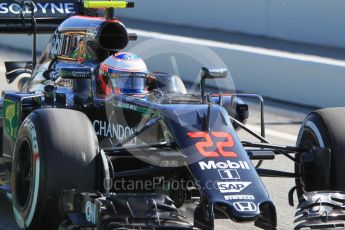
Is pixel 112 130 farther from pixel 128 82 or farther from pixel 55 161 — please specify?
pixel 55 161

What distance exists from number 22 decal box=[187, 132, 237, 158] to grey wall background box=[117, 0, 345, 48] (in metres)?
9.85

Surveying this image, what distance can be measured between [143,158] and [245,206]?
3.53 ft

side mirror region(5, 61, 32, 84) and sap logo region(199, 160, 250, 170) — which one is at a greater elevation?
side mirror region(5, 61, 32, 84)

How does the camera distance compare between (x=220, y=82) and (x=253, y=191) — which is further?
(x=220, y=82)

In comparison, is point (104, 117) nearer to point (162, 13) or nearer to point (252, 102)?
Result: point (252, 102)

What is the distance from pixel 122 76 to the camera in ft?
23.9

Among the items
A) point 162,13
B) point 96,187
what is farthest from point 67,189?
point 162,13

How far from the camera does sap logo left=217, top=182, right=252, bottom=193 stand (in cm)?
555

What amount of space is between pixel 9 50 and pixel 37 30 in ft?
26.0

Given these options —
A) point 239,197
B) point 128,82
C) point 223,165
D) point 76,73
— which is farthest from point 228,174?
point 128,82

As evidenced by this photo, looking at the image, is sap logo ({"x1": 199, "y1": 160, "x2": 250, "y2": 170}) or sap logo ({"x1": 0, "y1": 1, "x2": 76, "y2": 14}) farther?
sap logo ({"x1": 0, "y1": 1, "x2": 76, "y2": 14})

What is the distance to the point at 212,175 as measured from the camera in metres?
5.64

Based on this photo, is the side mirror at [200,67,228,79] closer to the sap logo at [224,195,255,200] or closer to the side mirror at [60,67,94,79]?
the side mirror at [60,67,94,79]

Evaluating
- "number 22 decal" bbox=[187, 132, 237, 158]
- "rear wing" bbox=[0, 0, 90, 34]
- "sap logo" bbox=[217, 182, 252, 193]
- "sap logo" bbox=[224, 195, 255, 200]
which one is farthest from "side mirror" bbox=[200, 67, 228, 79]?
"rear wing" bbox=[0, 0, 90, 34]
